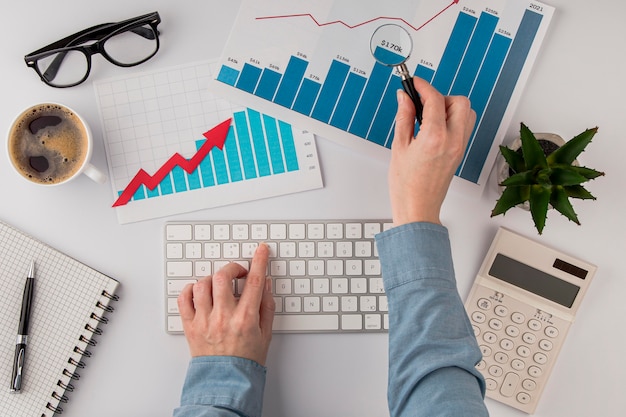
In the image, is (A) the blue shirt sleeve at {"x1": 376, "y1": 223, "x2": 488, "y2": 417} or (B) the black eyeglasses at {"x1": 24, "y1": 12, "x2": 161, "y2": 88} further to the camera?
(B) the black eyeglasses at {"x1": 24, "y1": 12, "x2": 161, "y2": 88}

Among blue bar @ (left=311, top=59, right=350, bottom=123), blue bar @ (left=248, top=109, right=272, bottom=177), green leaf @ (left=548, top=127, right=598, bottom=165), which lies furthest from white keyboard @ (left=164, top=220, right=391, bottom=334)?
green leaf @ (left=548, top=127, right=598, bottom=165)

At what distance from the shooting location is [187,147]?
1004 mm

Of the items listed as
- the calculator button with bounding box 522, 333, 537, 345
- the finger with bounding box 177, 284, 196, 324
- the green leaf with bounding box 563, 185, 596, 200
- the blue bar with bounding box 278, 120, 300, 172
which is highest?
the green leaf with bounding box 563, 185, 596, 200

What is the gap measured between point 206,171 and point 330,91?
27 centimetres

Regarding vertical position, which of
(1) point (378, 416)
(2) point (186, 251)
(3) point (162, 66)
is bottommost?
(1) point (378, 416)

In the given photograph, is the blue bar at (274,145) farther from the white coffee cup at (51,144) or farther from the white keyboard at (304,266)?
the white coffee cup at (51,144)

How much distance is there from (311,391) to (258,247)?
29 cm

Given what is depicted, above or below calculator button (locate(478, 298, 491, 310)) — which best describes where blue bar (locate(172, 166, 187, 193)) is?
above

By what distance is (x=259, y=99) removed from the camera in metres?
1.00

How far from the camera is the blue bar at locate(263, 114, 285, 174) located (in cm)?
100

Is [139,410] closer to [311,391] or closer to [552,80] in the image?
[311,391]

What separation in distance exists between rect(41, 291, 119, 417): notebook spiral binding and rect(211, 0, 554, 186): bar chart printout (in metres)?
0.46

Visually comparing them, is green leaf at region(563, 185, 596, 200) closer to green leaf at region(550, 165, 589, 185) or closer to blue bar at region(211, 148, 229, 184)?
green leaf at region(550, 165, 589, 185)

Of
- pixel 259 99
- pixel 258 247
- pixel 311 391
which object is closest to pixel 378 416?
pixel 311 391
